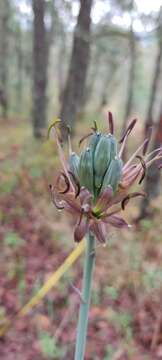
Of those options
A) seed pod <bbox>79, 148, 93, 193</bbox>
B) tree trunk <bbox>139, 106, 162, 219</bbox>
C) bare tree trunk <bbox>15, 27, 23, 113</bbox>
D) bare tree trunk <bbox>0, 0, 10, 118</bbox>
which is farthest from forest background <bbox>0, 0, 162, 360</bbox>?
bare tree trunk <bbox>15, 27, 23, 113</bbox>

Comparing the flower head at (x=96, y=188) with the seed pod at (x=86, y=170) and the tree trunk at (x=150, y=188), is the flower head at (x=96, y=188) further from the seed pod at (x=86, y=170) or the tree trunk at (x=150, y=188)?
the tree trunk at (x=150, y=188)

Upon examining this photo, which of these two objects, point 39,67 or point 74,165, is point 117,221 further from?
point 39,67

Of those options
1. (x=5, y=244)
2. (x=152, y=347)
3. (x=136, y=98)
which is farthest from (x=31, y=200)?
(x=136, y=98)

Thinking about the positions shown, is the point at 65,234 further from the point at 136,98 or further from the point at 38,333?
the point at 136,98

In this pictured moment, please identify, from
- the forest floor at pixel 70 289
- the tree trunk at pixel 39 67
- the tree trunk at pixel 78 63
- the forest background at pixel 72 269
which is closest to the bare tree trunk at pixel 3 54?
the tree trunk at pixel 39 67

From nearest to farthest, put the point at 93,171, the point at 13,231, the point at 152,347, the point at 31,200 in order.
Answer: the point at 93,171 → the point at 152,347 → the point at 13,231 → the point at 31,200

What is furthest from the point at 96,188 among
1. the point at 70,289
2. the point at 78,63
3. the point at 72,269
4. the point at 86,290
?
the point at 78,63
